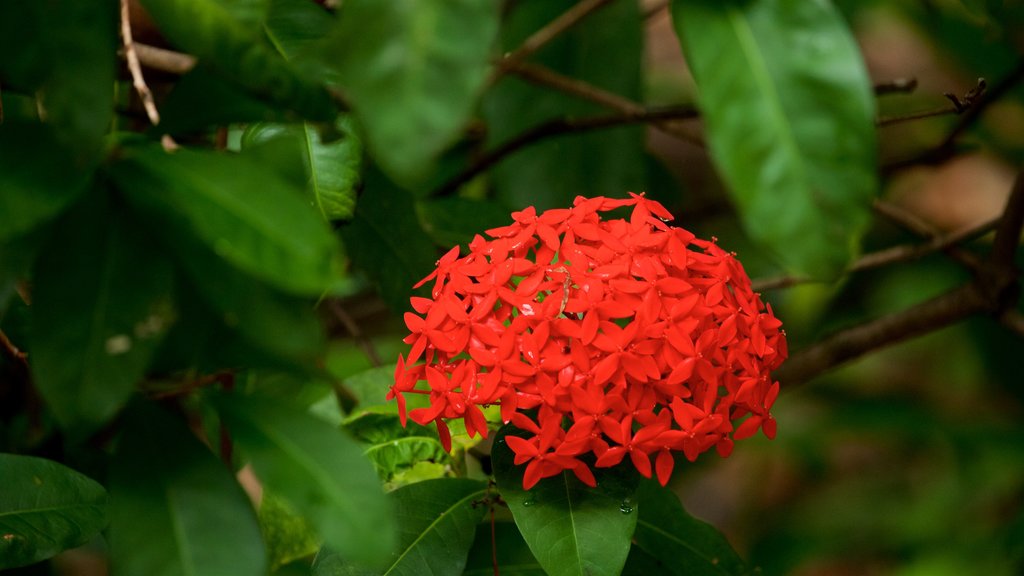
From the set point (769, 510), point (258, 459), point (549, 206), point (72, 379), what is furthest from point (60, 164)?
point (769, 510)

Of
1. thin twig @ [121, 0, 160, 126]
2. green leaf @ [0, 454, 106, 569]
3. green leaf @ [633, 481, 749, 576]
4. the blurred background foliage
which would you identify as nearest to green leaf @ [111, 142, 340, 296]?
the blurred background foliage

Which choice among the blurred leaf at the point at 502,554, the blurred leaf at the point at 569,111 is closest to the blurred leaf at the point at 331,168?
the blurred leaf at the point at 502,554

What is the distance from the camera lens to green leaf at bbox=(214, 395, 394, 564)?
2.50 feet

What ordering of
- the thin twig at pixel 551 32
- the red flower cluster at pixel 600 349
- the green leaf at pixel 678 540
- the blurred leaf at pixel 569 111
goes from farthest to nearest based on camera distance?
the blurred leaf at pixel 569 111
the thin twig at pixel 551 32
the green leaf at pixel 678 540
the red flower cluster at pixel 600 349

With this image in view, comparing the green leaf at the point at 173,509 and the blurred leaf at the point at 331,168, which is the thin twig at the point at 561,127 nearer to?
the blurred leaf at the point at 331,168

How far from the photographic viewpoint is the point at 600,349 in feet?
3.26

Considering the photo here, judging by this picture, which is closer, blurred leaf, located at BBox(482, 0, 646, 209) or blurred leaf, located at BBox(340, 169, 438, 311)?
blurred leaf, located at BBox(340, 169, 438, 311)

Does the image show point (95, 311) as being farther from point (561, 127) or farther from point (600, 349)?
point (561, 127)

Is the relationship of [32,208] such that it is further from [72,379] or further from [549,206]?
[549,206]

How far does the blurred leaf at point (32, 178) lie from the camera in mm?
779

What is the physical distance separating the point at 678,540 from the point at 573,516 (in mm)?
242

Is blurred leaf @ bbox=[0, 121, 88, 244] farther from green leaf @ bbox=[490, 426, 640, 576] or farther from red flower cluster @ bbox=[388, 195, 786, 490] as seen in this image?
green leaf @ bbox=[490, 426, 640, 576]

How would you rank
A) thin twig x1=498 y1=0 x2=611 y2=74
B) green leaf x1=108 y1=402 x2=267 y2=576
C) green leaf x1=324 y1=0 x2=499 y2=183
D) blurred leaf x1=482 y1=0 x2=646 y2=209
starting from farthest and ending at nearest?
1. blurred leaf x1=482 y1=0 x2=646 y2=209
2. thin twig x1=498 y1=0 x2=611 y2=74
3. green leaf x1=108 y1=402 x2=267 y2=576
4. green leaf x1=324 y1=0 x2=499 y2=183

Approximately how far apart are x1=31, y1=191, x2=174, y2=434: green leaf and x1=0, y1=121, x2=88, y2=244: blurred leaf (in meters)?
0.03
